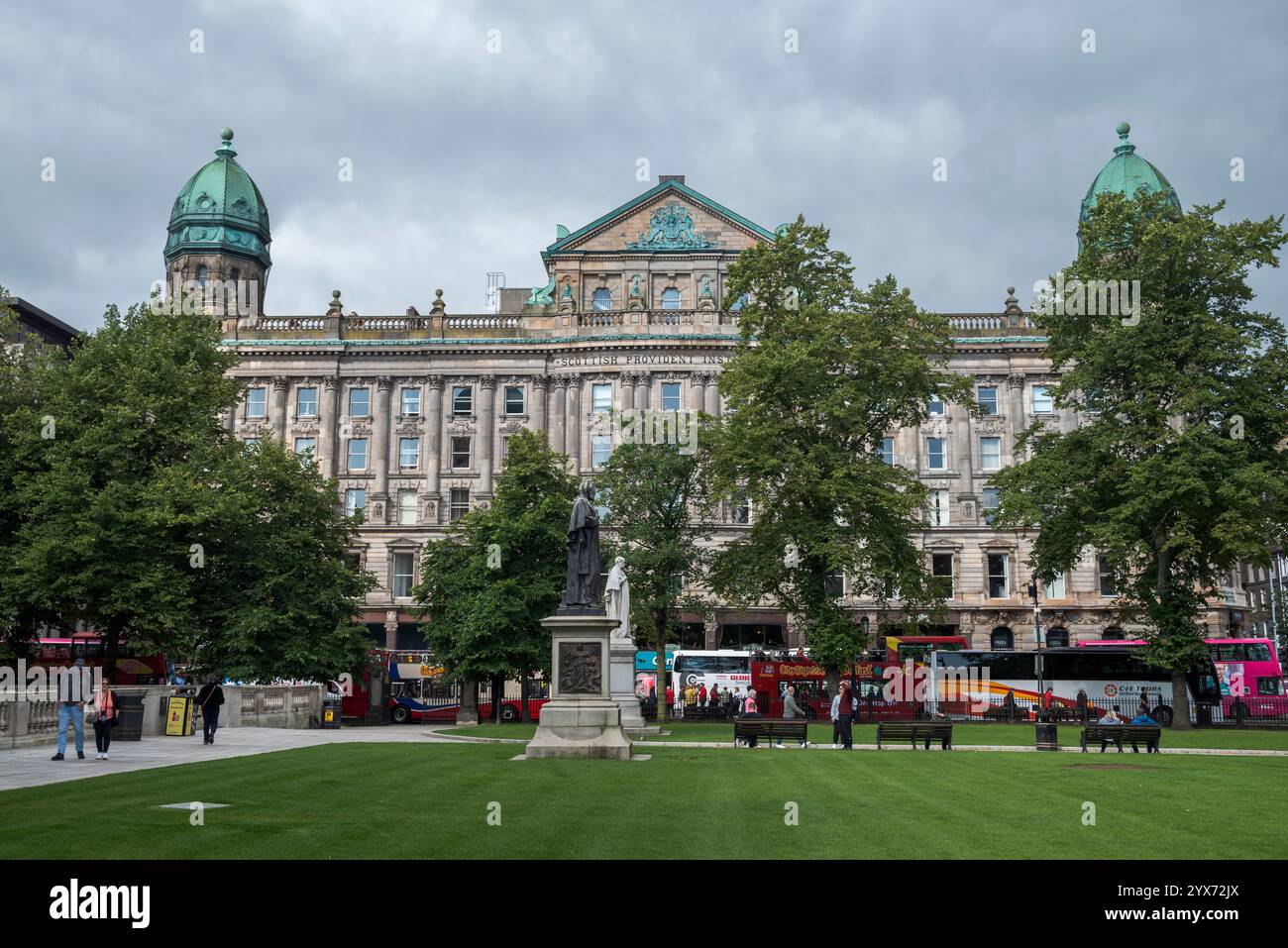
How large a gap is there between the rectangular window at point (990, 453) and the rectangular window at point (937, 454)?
2.42 m

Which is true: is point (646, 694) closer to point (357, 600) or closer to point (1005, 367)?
point (357, 600)

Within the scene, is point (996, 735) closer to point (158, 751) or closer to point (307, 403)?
point (158, 751)

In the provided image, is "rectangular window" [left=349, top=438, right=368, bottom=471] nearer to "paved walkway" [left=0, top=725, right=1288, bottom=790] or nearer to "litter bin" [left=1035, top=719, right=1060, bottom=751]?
"paved walkway" [left=0, top=725, right=1288, bottom=790]

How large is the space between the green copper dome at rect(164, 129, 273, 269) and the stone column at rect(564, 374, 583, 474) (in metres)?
27.2

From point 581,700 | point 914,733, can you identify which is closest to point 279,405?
point 914,733

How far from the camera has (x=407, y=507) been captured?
264ft

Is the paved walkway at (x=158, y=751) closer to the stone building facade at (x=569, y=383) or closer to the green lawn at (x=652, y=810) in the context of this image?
the green lawn at (x=652, y=810)

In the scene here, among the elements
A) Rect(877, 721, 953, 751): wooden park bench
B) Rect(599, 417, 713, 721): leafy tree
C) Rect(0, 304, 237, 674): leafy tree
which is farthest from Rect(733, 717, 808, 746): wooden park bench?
Rect(0, 304, 237, 674): leafy tree

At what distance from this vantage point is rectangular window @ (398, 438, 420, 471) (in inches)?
3204

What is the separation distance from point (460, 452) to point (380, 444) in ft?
18.0

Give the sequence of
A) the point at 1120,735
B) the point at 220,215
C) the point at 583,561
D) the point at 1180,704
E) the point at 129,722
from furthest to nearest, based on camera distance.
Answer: the point at 220,215
the point at 1180,704
the point at 129,722
the point at 1120,735
the point at 583,561

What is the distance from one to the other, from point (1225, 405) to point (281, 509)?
36.8m

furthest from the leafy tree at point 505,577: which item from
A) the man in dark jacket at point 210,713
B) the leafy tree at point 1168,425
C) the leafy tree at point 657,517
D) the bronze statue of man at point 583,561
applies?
the bronze statue of man at point 583,561
